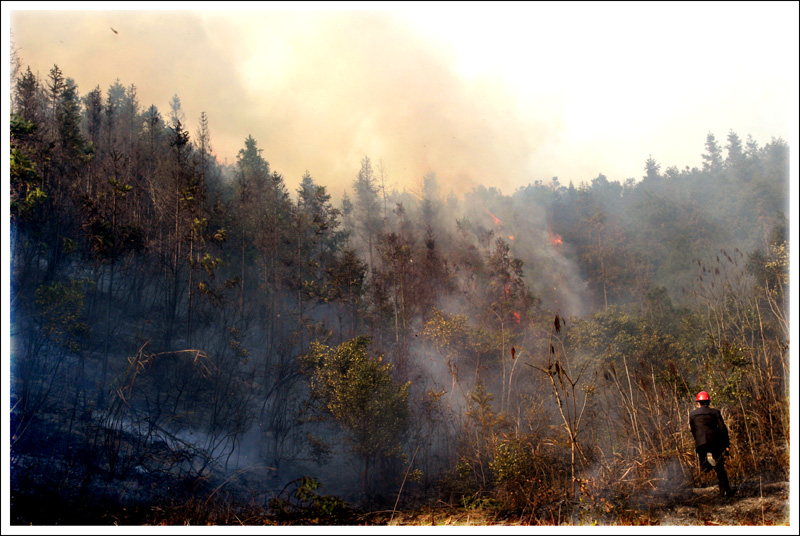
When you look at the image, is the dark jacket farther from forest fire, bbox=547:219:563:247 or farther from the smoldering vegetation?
forest fire, bbox=547:219:563:247

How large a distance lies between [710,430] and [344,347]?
11373mm

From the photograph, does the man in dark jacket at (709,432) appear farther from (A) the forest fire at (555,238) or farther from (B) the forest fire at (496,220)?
(A) the forest fire at (555,238)

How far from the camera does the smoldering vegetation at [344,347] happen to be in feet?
38.3

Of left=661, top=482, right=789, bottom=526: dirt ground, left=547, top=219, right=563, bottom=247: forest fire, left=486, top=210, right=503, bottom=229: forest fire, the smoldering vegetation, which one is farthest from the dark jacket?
left=547, top=219, right=563, bottom=247: forest fire

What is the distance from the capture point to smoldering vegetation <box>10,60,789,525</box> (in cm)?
1169

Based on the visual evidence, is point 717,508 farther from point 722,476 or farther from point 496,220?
point 496,220

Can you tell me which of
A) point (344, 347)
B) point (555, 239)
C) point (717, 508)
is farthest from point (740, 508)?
point (555, 239)

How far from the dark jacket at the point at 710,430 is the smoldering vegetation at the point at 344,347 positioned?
6.73ft

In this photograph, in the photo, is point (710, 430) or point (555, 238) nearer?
point (710, 430)

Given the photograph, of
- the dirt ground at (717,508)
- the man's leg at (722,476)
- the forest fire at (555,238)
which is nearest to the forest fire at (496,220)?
the forest fire at (555,238)

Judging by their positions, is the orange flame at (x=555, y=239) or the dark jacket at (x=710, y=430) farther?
the orange flame at (x=555, y=239)

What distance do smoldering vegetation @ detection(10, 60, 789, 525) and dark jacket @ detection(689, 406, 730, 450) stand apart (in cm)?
205

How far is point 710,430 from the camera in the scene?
25.0ft

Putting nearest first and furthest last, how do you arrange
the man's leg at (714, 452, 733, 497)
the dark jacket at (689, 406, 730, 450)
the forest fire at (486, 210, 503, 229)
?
the dark jacket at (689, 406, 730, 450) → the man's leg at (714, 452, 733, 497) → the forest fire at (486, 210, 503, 229)
